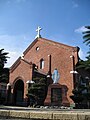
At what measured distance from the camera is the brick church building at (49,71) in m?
30.8

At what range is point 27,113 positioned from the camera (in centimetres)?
643

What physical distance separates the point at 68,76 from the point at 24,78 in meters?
7.22

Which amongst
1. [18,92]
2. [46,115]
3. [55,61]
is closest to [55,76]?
[55,61]

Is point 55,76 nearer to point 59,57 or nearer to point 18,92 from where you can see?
point 59,57

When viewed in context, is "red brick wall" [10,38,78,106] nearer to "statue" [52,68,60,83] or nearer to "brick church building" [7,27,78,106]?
"brick church building" [7,27,78,106]

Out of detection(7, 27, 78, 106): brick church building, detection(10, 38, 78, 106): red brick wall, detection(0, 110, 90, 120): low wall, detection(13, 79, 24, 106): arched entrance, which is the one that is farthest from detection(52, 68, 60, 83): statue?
detection(0, 110, 90, 120): low wall

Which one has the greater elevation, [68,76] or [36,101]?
[68,76]

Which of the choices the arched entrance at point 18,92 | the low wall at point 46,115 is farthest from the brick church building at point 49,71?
the low wall at point 46,115

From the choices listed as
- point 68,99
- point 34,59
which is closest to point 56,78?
point 68,99

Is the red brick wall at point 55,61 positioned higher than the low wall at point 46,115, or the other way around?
the red brick wall at point 55,61

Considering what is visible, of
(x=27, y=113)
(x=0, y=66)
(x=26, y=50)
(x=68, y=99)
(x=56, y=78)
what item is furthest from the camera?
(x=26, y=50)

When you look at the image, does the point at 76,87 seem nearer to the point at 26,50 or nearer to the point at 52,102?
the point at 52,102

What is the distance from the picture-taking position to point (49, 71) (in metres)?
34.3

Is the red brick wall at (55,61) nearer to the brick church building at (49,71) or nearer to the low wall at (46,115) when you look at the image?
the brick church building at (49,71)
